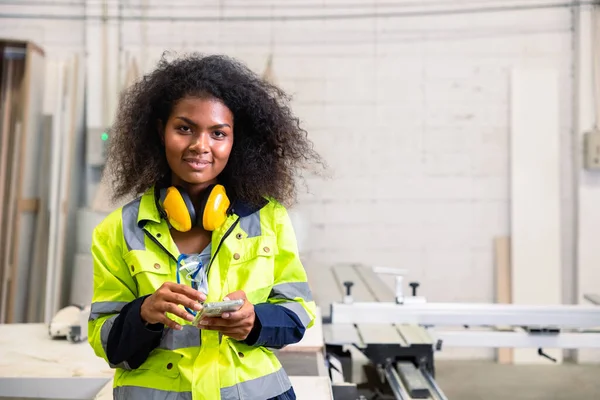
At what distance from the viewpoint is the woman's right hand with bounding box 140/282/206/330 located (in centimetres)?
78

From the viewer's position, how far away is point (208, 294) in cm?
89

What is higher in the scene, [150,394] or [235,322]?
[235,322]

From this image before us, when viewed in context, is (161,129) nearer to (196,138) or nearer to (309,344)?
(196,138)

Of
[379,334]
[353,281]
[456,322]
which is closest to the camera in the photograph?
[379,334]

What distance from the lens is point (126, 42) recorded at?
3.70 metres

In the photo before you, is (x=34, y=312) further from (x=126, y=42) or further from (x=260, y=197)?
(x=260, y=197)

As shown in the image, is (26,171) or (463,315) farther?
(26,171)

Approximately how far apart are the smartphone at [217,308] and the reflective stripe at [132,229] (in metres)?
0.18

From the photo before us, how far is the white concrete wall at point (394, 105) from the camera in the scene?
143 inches

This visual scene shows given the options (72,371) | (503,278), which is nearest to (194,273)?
(72,371)

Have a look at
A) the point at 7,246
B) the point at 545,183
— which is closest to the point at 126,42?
the point at 7,246

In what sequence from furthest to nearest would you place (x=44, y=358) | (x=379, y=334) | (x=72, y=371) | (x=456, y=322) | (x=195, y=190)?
(x=456, y=322) < (x=379, y=334) < (x=44, y=358) < (x=72, y=371) < (x=195, y=190)

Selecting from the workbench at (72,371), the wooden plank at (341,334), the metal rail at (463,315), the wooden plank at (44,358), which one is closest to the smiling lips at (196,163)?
the workbench at (72,371)

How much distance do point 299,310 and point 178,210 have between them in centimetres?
27
